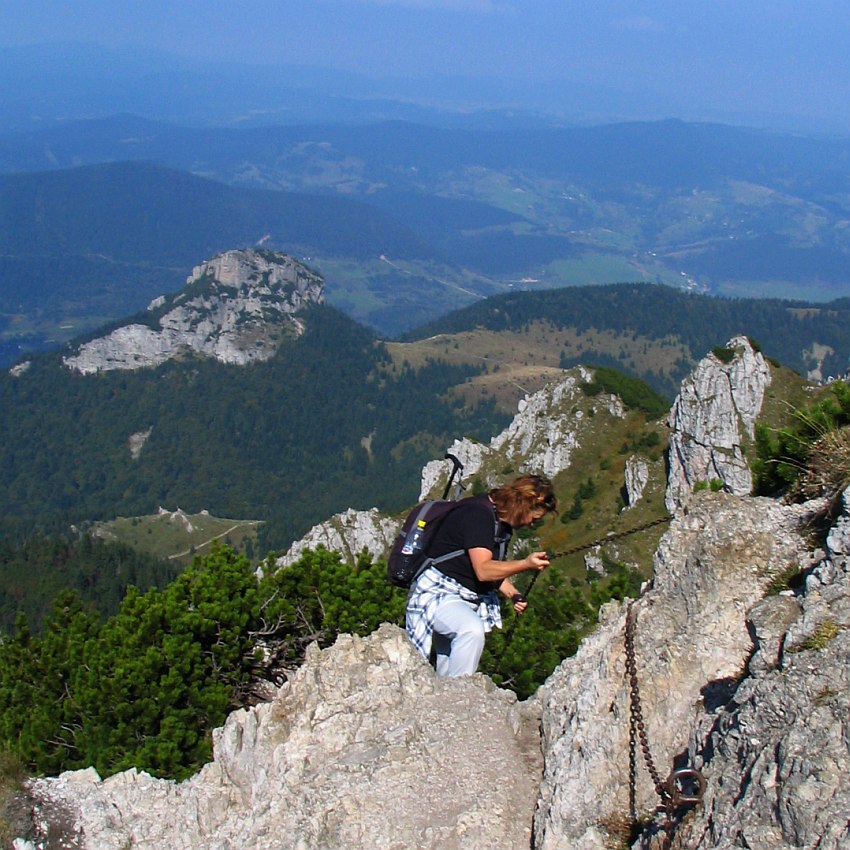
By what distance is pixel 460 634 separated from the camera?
12258mm

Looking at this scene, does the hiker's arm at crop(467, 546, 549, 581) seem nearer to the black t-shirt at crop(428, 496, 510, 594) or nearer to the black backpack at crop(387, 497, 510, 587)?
the black t-shirt at crop(428, 496, 510, 594)

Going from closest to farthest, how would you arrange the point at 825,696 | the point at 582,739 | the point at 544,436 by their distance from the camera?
the point at 825,696 → the point at 582,739 → the point at 544,436

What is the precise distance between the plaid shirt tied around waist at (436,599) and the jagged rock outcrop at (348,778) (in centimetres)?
99

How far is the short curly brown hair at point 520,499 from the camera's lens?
11.5 meters

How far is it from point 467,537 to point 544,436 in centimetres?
8129

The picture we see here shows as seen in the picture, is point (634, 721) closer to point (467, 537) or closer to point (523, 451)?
point (467, 537)

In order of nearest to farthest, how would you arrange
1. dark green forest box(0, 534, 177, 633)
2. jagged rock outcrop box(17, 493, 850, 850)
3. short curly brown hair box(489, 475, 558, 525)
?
jagged rock outcrop box(17, 493, 850, 850) → short curly brown hair box(489, 475, 558, 525) → dark green forest box(0, 534, 177, 633)

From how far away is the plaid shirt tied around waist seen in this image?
40.0ft

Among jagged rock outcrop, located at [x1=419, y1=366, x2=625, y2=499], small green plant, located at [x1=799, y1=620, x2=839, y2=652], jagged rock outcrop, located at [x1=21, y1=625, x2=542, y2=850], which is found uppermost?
small green plant, located at [x1=799, y1=620, x2=839, y2=652]

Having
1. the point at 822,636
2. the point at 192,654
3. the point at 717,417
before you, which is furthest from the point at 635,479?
the point at 822,636

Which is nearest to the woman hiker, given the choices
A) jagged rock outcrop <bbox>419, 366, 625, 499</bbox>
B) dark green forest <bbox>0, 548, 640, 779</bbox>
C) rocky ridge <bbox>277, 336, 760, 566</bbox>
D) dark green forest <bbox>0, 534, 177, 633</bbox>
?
dark green forest <bbox>0, 548, 640, 779</bbox>

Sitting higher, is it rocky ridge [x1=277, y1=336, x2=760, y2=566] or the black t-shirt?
the black t-shirt

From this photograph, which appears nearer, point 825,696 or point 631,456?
point 825,696

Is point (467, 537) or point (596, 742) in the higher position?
point (467, 537)
